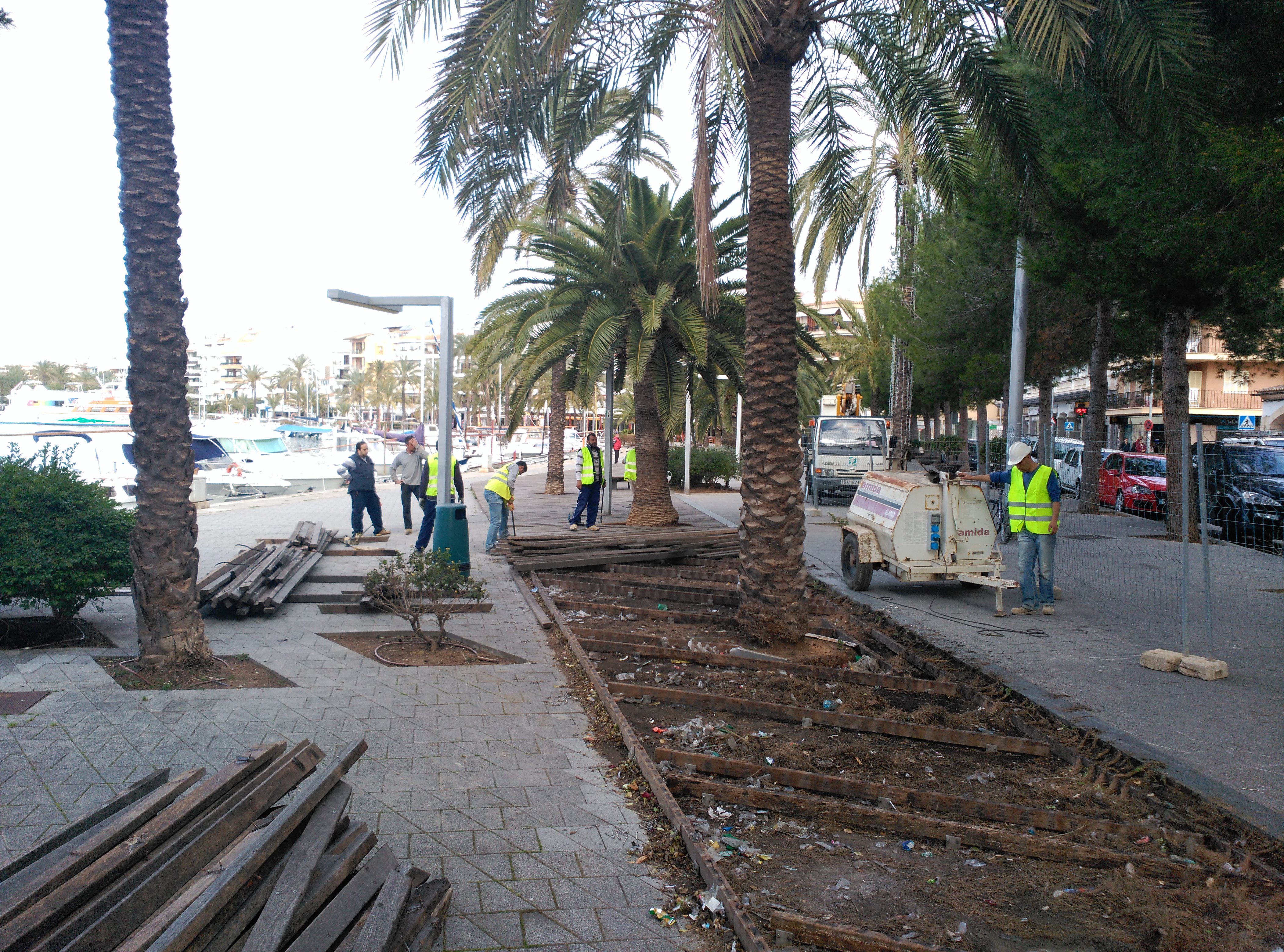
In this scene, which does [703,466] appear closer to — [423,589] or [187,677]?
[423,589]

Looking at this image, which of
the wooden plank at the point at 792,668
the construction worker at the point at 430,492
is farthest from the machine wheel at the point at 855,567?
the construction worker at the point at 430,492

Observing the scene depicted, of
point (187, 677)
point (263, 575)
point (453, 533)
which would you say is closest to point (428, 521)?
point (453, 533)

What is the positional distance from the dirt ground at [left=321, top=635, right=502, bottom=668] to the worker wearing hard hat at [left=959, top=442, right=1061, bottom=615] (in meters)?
5.99

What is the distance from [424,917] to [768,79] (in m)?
7.37

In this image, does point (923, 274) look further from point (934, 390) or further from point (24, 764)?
point (24, 764)

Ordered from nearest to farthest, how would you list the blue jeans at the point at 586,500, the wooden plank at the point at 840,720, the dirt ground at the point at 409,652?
→ the wooden plank at the point at 840,720 < the dirt ground at the point at 409,652 < the blue jeans at the point at 586,500

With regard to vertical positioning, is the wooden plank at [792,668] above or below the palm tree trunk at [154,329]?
below

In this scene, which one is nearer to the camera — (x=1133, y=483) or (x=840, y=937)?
(x=840, y=937)

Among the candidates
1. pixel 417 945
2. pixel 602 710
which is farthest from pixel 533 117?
pixel 417 945

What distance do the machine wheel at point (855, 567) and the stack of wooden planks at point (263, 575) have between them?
6.77m

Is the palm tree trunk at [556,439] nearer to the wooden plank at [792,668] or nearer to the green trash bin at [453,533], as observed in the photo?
the green trash bin at [453,533]

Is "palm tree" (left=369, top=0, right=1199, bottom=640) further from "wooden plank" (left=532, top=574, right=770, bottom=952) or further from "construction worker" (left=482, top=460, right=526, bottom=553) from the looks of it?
"construction worker" (left=482, top=460, right=526, bottom=553)

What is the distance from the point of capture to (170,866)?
9.69ft

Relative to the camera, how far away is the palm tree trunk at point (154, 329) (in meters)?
6.41
